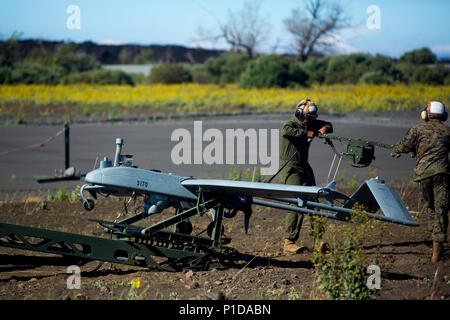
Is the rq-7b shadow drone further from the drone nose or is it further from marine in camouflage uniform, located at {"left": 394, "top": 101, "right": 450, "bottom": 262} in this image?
marine in camouflage uniform, located at {"left": 394, "top": 101, "right": 450, "bottom": 262}

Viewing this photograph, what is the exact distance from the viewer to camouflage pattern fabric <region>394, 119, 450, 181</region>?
7.34 meters

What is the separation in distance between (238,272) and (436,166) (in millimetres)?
3033

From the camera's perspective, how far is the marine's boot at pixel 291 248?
8.41 metres

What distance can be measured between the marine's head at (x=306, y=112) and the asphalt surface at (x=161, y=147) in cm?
374

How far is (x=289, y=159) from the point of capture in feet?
27.1

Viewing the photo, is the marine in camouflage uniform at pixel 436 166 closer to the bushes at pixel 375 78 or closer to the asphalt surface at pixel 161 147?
the asphalt surface at pixel 161 147

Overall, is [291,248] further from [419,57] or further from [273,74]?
[419,57]

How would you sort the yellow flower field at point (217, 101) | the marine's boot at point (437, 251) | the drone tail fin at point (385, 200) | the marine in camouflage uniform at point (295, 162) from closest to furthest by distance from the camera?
the drone tail fin at point (385, 200)
the marine's boot at point (437, 251)
the marine in camouflage uniform at point (295, 162)
the yellow flower field at point (217, 101)

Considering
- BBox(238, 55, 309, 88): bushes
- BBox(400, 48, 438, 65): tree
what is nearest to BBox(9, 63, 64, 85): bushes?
BBox(238, 55, 309, 88): bushes

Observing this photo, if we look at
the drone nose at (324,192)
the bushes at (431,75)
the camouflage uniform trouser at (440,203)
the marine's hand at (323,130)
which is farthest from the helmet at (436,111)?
the bushes at (431,75)

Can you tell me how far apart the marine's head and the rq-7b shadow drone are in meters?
1.44

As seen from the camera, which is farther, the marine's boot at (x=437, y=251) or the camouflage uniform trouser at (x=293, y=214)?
the camouflage uniform trouser at (x=293, y=214)

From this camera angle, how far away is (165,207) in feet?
23.2

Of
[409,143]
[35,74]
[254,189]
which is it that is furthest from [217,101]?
[254,189]
